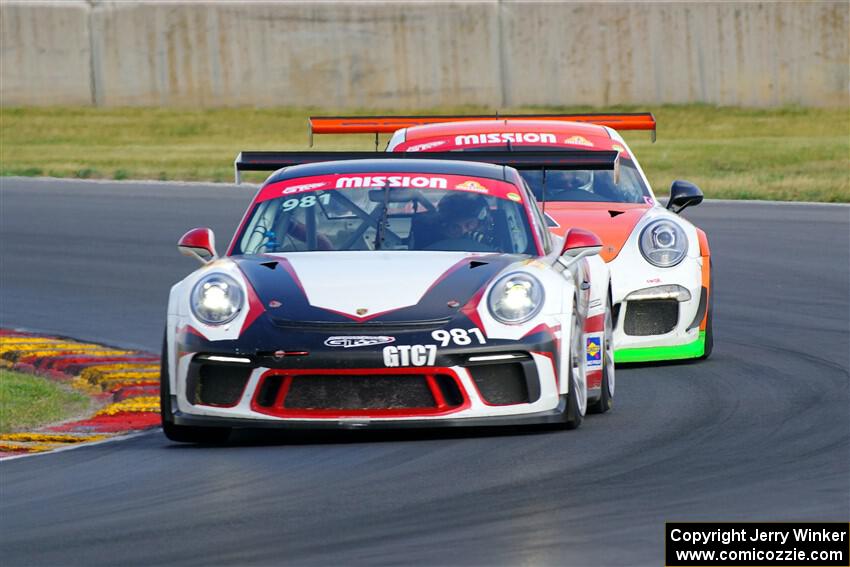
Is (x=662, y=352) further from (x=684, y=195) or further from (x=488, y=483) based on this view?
(x=488, y=483)

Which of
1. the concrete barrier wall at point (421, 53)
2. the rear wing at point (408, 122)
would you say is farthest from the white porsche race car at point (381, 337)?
the concrete barrier wall at point (421, 53)

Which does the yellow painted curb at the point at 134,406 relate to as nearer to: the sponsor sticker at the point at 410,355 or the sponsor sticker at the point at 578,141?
the sponsor sticker at the point at 410,355

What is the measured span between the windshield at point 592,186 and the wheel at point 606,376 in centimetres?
210

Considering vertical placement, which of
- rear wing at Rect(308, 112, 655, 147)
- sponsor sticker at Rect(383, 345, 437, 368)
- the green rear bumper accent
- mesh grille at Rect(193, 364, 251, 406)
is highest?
rear wing at Rect(308, 112, 655, 147)

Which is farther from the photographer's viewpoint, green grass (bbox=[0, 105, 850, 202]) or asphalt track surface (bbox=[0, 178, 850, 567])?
green grass (bbox=[0, 105, 850, 202])

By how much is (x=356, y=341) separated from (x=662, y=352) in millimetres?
3187

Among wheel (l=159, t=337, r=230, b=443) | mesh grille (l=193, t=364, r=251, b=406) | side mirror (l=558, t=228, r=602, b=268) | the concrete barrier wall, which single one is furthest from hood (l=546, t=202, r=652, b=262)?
the concrete barrier wall

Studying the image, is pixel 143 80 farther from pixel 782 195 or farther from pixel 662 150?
pixel 782 195

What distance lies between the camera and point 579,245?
8.12m

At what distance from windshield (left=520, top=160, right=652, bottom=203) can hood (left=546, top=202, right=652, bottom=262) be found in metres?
0.16

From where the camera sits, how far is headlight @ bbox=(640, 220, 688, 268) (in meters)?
10.1

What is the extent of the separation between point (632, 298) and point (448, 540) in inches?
181

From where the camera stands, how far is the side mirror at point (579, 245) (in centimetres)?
812

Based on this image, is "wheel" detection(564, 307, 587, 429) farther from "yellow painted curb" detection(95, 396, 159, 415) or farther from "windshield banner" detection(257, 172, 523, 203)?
"yellow painted curb" detection(95, 396, 159, 415)
